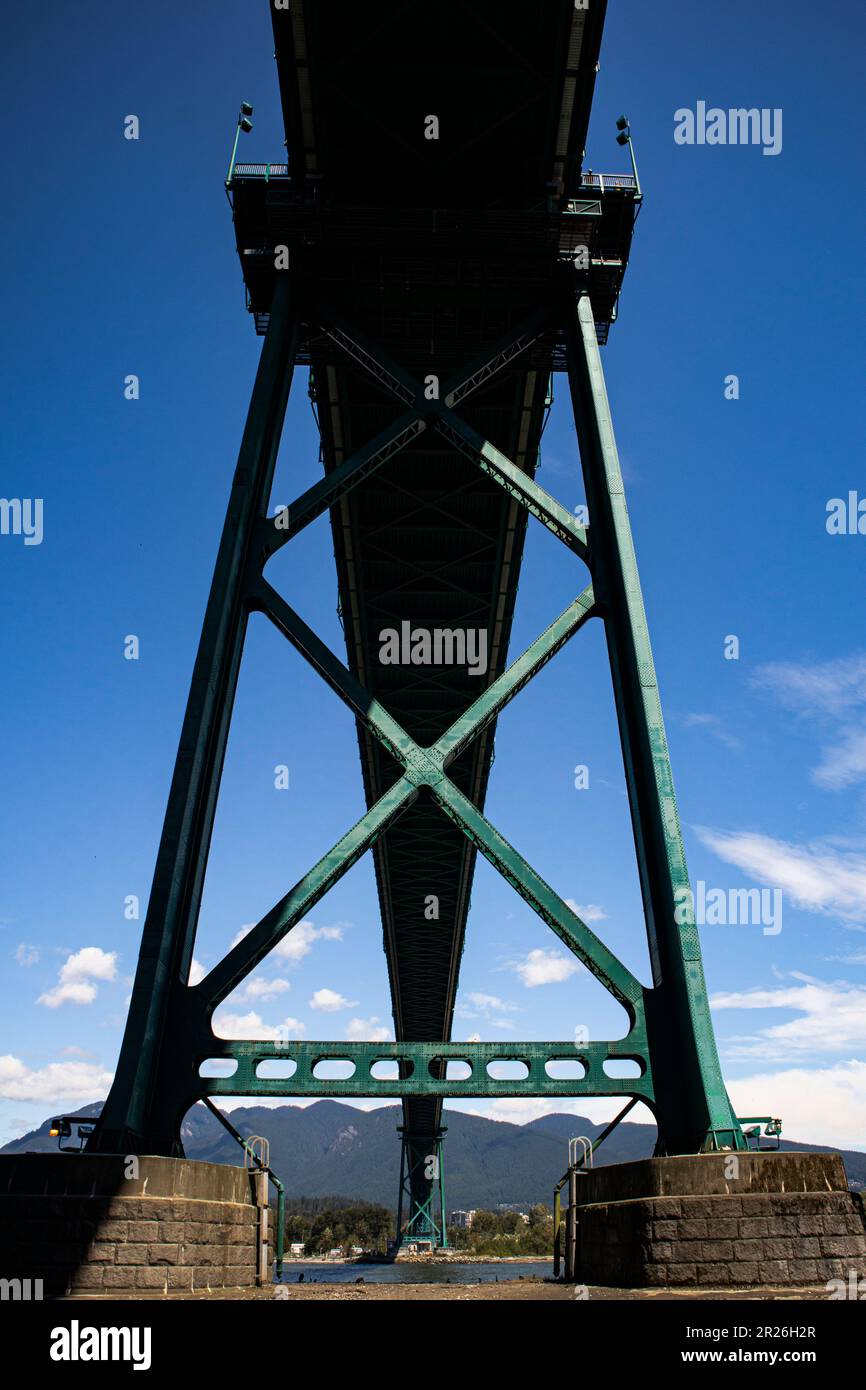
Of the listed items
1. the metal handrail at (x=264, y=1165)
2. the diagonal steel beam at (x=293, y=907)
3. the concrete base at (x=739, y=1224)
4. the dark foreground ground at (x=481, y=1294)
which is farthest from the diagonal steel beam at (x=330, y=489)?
the concrete base at (x=739, y=1224)

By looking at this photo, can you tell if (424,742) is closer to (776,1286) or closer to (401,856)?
(401,856)

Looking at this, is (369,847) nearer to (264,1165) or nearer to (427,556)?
(264,1165)

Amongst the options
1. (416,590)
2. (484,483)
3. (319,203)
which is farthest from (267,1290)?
(416,590)

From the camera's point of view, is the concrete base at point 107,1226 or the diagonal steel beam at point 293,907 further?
the diagonal steel beam at point 293,907

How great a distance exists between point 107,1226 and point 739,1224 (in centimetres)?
423

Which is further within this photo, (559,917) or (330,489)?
(330,489)

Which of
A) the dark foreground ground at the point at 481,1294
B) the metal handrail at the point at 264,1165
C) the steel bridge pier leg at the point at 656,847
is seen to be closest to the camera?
the dark foreground ground at the point at 481,1294

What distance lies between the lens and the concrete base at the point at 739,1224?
21.1 feet

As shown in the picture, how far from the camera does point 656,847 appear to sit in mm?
9250

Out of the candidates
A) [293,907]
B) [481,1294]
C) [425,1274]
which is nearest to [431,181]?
[293,907]

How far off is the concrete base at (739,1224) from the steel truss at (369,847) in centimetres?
108

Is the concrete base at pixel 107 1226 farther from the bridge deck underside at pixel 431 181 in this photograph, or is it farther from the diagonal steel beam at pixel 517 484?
the diagonal steel beam at pixel 517 484

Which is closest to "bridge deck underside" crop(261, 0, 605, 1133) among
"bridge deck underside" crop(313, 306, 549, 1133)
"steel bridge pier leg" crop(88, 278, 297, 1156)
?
"bridge deck underside" crop(313, 306, 549, 1133)
